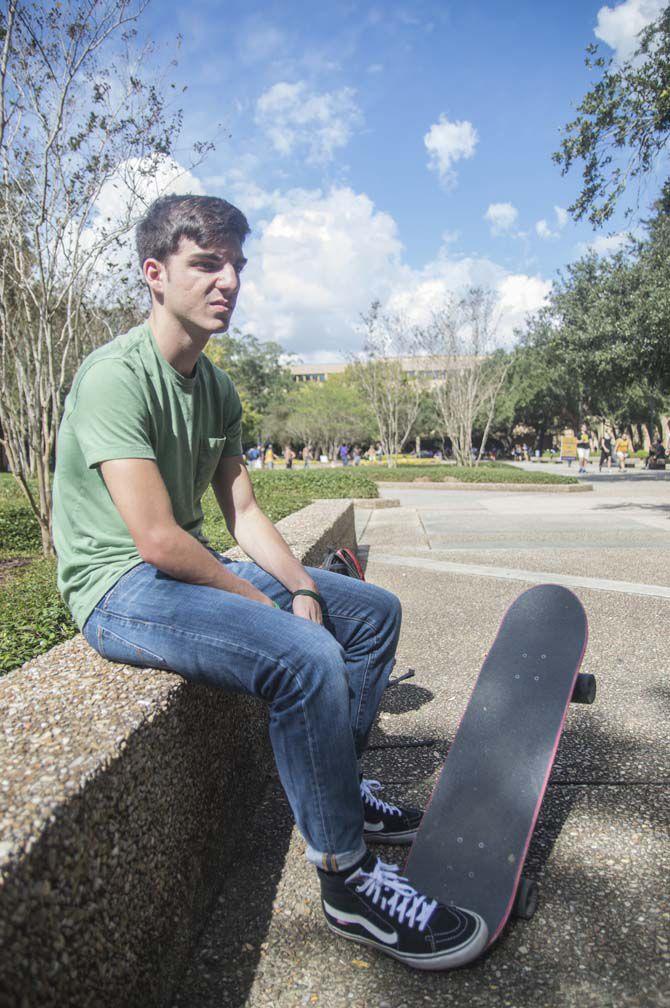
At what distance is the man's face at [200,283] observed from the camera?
1.96 metres

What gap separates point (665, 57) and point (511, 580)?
26.6ft

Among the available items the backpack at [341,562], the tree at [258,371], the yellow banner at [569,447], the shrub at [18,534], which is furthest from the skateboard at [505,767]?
the tree at [258,371]

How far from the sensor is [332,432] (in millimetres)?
55781

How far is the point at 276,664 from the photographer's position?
163 cm

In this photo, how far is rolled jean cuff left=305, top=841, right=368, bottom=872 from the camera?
1636 mm

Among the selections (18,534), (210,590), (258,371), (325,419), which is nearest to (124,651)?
(210,590)

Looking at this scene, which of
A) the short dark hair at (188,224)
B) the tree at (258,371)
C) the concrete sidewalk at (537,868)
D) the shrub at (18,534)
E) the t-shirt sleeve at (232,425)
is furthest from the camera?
the tree at (258,371)

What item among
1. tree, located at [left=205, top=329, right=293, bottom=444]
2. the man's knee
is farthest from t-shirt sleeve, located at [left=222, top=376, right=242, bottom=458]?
tree, located at [left=205, top=329, right=293, bottom=444]

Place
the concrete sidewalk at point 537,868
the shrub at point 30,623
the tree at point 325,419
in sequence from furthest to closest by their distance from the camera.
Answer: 1. the tree at point 325,419
2. the shrub at point 30,623
3. the concrete sidewalk at point 537,868

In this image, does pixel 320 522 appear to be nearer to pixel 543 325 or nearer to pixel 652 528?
pixel 652 528

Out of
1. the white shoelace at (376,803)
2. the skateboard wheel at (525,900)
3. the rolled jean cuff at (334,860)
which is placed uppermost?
the rolled jean cuff at (334,860)

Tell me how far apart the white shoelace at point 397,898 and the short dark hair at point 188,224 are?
1.70m

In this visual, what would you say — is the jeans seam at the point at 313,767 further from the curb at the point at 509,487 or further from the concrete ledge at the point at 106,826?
the curb at the point at 509,487

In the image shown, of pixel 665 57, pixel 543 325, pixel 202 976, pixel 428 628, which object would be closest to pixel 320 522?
pixel 428 628
